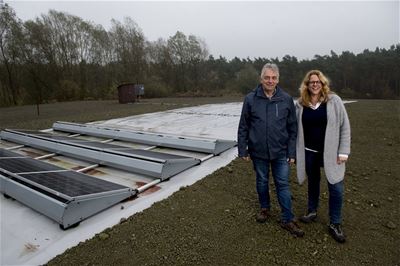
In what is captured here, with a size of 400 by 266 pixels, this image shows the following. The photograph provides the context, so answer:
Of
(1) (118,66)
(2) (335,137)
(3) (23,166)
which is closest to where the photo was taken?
(2) (335,137)

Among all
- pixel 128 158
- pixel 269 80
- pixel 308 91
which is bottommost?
pixel 128 158

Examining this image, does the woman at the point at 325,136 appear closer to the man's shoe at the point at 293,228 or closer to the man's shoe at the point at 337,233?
the man's shoe at the point at 337,233

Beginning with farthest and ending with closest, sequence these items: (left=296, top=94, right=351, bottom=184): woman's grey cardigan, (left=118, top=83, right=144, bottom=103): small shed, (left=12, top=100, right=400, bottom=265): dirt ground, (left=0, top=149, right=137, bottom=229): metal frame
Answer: (left=118, top=83, right=144, bottom=103): small shed, (left=0, top=149, right=137, bottom=229): metal frame, (left=296, top=94, right=351, bottom=184): woman's grey cardigan, (left=12, top=100, right=400, bottom=265): dirt ground

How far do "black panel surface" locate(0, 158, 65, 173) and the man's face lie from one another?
320cm

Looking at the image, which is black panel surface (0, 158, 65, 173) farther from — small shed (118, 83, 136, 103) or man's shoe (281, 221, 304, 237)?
small shed (118, 83, 136, 103)

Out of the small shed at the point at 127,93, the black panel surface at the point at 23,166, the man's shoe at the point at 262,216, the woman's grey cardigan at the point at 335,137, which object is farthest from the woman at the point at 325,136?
the small shed at the point at 127,93

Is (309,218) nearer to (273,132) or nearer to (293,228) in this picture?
(293,228)

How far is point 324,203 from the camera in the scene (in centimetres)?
312

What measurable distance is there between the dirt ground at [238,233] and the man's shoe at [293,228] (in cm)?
5

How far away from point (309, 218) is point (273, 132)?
1.05 meters

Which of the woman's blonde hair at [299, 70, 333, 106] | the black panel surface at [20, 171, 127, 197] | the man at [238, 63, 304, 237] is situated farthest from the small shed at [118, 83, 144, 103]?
the woman's blonde hair at [299, 70, 333, 106]

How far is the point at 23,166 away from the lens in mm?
3822

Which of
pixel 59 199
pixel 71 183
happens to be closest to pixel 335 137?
pixel 59 199

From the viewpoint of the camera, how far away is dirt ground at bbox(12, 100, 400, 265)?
87.9 inches
